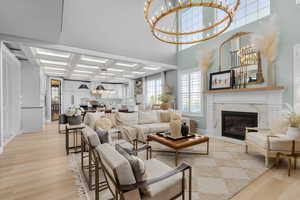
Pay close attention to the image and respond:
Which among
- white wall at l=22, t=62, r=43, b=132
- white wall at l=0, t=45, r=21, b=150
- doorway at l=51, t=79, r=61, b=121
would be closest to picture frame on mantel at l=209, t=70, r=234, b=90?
white wall at l=0, t=45, r=21, b=150

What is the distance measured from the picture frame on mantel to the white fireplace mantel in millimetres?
176

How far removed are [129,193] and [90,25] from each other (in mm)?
4752

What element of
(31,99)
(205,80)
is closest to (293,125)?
(205,80)

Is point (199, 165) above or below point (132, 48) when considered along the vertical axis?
below

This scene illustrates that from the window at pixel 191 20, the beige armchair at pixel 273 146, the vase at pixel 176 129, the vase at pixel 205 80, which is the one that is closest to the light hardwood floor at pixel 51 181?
the beige armchair at pixel 273 146

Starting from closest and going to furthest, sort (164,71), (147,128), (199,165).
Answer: (199,165) → (147,128) → (164,71)

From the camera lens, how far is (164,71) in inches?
273

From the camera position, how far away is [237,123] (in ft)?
13.5

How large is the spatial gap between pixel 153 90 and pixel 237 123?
4.86 meters

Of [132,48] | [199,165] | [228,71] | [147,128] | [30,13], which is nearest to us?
[30,13]

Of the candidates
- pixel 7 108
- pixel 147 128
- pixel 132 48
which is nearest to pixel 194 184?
pixel 147 128

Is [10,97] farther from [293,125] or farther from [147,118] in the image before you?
[293,125]

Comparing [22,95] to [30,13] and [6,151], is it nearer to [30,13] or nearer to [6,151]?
[6,151]

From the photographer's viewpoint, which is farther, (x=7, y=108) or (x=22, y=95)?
(x=22, y=95)
